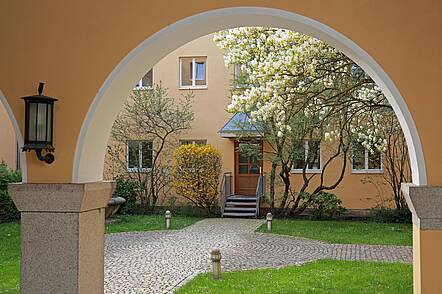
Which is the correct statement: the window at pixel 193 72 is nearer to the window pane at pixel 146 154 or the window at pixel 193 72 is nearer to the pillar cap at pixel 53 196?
the window pane at pixel 146 154

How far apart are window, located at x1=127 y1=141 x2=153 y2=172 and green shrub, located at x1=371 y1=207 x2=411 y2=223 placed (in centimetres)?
890

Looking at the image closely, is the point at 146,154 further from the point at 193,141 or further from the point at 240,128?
the point at 240,128

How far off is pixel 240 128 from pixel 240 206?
3071 millimetres

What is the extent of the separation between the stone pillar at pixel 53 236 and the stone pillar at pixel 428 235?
8.70 feet

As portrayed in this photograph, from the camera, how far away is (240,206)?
2091cm

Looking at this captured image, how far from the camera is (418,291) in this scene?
414 centimetres

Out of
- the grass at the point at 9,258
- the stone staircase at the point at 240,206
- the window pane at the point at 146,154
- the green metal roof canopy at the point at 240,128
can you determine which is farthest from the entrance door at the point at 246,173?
the grass at the point at 9,258

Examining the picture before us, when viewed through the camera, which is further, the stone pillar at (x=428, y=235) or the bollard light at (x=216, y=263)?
the bollard light at (x=216, y=263)

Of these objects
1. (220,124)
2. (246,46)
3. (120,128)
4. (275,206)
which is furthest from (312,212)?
(246,46)

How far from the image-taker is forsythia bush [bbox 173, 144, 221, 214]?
20.2 metres

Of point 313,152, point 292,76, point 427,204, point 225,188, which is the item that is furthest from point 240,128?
point 427,204

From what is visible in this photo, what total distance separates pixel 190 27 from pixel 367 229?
13730 mm

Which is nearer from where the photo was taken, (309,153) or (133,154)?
(309,153)

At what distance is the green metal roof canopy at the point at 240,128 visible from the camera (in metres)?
19.8
